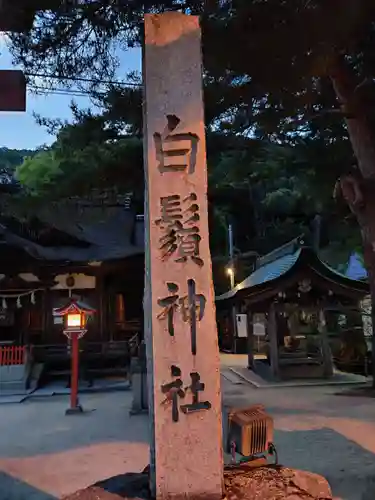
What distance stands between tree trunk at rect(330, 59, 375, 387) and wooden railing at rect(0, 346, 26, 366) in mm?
9094

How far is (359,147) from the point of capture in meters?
8.34

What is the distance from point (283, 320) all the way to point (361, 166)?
25.9ft

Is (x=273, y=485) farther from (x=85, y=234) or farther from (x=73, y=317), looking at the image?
(x=85, y=234)

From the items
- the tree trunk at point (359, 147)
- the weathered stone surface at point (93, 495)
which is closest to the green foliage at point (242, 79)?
the tree trunk at point (359, 147)

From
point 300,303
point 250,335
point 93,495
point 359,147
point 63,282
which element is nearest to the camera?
point 93,495

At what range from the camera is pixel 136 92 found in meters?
8.22

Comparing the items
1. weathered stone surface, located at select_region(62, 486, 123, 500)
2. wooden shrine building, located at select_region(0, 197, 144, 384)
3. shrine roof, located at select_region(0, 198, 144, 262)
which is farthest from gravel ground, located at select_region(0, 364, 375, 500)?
shrine roof, located at select_region(0, 198, 144, 262)

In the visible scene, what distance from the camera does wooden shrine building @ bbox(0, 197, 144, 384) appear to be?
13.3 m

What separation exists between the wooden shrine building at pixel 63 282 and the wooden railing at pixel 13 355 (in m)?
0.35

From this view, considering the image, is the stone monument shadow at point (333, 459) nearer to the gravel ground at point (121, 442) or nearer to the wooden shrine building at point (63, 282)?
the gravel ground at point (121, 442)

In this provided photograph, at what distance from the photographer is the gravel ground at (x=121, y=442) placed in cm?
481

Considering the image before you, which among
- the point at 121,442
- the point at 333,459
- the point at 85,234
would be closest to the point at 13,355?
the point at 85,234

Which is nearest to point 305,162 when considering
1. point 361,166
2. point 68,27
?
point 361,166

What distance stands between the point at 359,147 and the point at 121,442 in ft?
20.6
